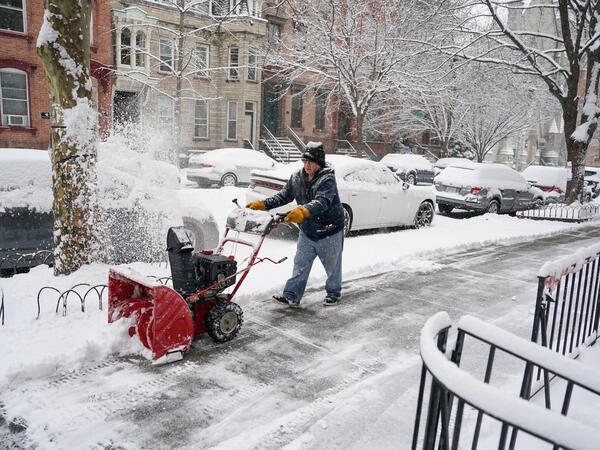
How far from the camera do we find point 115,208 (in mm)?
6621

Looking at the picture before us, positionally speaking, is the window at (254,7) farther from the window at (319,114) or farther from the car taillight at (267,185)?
the car taillight at (267,185)

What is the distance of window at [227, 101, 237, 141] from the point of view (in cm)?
2948

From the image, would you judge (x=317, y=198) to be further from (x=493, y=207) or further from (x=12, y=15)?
(x=12, y=15)

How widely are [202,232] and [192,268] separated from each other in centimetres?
281

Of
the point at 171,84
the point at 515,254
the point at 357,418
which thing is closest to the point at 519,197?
the point at 515,254

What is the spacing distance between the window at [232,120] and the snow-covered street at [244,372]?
2360 centimetres

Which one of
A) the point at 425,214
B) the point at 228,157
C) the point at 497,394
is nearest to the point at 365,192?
the point at 425,214

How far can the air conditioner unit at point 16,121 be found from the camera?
20.9 m

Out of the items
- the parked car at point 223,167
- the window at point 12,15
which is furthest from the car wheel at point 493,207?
the window at point 12,15

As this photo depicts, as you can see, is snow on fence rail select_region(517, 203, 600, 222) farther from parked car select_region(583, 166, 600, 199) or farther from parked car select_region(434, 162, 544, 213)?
parked car select_region(583, 166, 600, 199)

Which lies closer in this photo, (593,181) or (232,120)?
(593,181)

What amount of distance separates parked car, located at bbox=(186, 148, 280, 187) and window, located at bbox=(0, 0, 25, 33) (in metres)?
9.83

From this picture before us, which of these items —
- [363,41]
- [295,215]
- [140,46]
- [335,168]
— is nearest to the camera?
[295,215]

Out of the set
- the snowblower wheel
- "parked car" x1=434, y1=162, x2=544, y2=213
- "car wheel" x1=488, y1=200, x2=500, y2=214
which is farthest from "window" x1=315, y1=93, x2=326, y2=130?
the snowblower wheel
